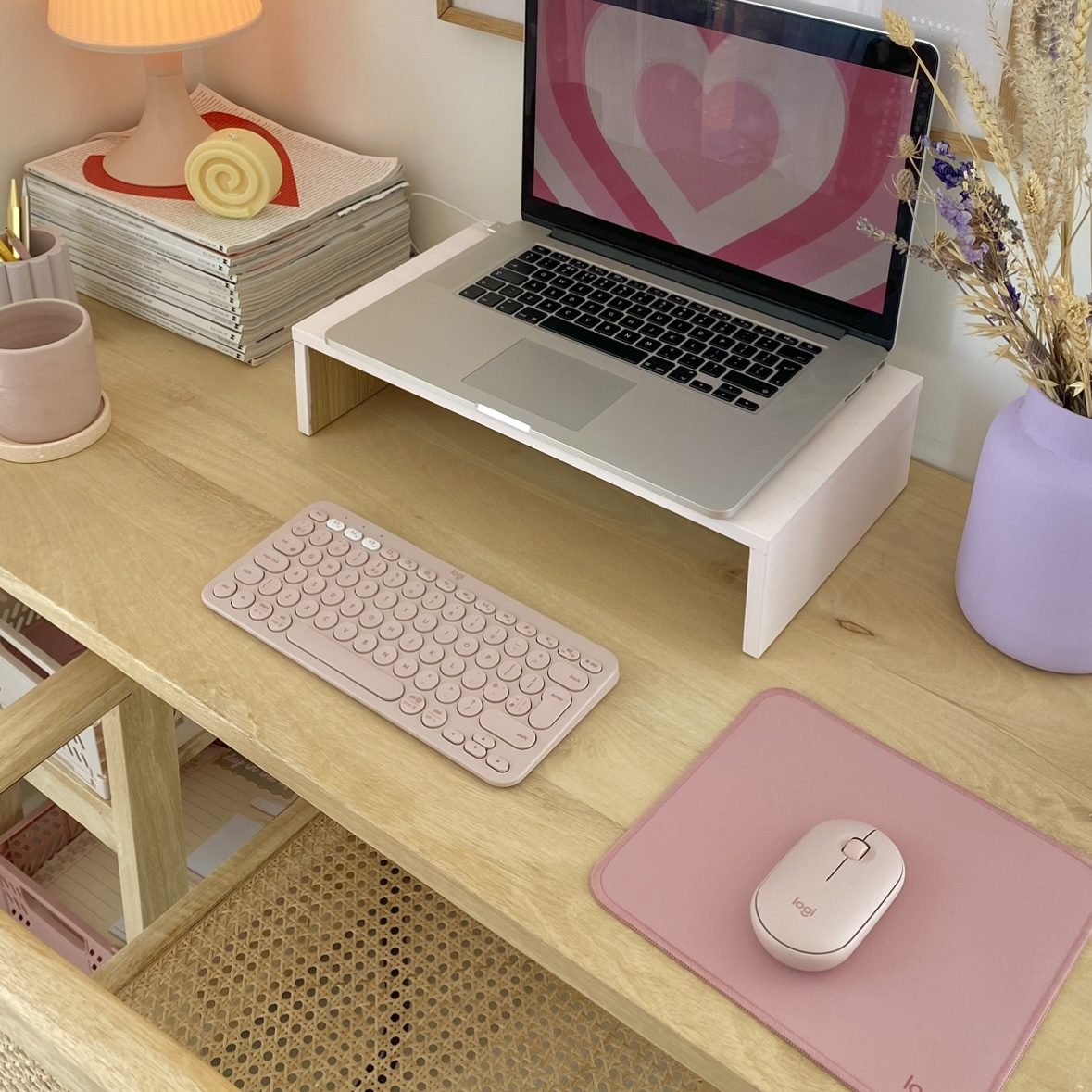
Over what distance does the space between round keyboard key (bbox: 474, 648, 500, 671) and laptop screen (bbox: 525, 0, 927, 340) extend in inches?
15.2

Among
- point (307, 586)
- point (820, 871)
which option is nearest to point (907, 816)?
point (820, 871)

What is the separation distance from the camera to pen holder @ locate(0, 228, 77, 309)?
3.48 ft

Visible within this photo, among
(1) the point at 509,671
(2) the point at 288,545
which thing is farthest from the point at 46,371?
(1) the point at 509,671

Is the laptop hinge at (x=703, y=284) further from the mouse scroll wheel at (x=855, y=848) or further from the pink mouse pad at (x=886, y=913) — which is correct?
the mouse scroll wheel at (x=855, y=848)

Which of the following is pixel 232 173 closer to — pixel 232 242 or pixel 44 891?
pixel 232 242

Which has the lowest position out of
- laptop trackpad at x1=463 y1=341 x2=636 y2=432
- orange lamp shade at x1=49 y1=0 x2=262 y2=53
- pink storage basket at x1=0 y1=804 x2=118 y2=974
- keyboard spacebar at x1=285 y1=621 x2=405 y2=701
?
pink storage basket at x1=0 y1=804 x2=118 y2=974

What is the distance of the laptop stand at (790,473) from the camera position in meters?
0.84

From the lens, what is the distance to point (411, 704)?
804 mm

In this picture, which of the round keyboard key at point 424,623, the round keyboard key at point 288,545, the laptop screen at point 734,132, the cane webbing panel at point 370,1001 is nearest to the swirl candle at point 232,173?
the laptop screen at point 734,132

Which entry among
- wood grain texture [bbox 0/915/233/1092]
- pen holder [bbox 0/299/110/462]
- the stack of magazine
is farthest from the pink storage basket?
wood grain texture [bbox 0/915/233/1092]

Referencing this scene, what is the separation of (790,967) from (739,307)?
1.78 ft

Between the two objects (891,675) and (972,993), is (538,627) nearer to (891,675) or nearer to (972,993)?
(891,675)

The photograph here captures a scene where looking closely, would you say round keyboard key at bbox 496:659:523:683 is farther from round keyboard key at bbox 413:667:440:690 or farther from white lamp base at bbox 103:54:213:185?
white lamp base at bbox 103:54:213:185

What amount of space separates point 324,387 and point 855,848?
596 millimetres
